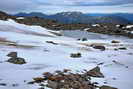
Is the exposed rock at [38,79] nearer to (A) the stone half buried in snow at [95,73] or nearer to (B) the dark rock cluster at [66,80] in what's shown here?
(B) the dark rock cluster at [66,80]

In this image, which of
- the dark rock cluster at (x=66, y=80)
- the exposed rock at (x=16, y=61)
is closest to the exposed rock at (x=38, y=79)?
the dark rock cluster at (x=66, y=80)

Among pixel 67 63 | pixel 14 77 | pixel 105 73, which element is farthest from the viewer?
pixel 67 63

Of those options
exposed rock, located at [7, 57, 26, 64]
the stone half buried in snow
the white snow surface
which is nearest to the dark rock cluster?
the stone half buried in snow

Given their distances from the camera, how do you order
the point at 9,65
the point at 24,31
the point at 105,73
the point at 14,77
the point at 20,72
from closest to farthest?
the point at 14,77 < the point at 20,72 < the point at 9,65 < the point at 105,73 < the point at 24,31

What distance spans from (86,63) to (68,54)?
3019mm

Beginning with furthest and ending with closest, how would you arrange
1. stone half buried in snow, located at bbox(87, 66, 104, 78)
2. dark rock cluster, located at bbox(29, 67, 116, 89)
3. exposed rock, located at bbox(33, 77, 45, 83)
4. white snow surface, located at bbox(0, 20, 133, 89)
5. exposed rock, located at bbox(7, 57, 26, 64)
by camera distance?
exposed rock, located at bbox(7, 57, 26, 64), stone half buried in snow, located at bbox(87, 66, 104, 78), white snow surface, located at bbox(0, 20, 133, 89), exposed rock, located at bbox(33, 77, 45, 83), dark rock cluster, located at bbox(29, 67, 116, 89)

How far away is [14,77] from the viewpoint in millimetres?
12672

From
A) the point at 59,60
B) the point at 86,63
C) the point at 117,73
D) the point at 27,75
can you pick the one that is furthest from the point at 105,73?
the point at 27,75

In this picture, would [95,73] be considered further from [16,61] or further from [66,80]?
[16,61]

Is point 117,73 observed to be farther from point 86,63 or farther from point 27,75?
point 27,75

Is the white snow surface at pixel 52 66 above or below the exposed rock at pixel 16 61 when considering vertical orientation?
below

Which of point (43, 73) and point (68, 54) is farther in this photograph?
point (68, 54)

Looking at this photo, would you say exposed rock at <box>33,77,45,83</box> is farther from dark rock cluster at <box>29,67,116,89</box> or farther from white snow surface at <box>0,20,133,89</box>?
white snow surface at <box>0,20,133,89</box>

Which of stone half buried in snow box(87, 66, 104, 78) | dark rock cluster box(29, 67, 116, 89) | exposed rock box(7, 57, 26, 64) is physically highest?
exposed rock box(7, 57, 26, 64)
